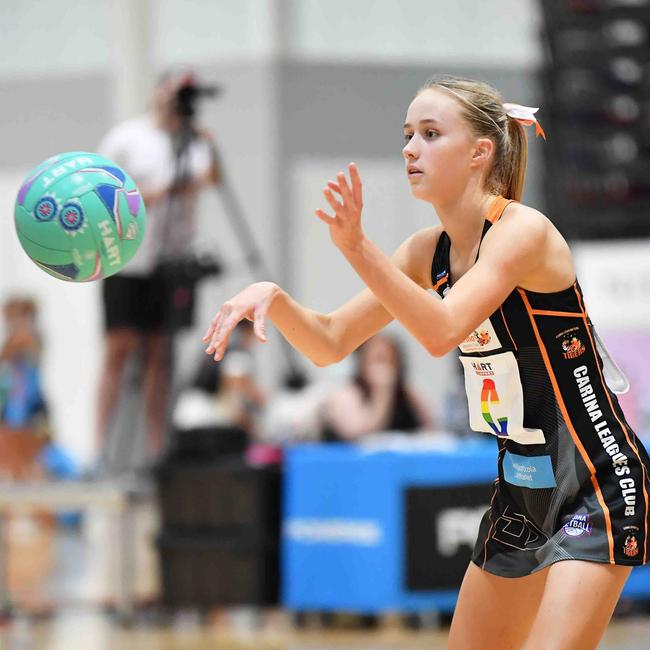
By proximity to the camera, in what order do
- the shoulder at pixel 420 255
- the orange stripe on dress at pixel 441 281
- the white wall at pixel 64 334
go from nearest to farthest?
the orange stripe on dress at pixel 441 281, the shoulder at pixel 420 255, the white wall at pixel 64 334

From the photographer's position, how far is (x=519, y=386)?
287cm

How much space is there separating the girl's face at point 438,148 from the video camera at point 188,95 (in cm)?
380

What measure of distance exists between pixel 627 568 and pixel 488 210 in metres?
0.86

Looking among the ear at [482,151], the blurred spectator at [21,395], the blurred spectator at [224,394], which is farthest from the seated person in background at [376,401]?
the ear at [482,151]

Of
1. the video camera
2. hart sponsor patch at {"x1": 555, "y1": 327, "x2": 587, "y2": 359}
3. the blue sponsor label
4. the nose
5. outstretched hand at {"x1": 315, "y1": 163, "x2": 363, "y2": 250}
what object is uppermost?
the video camera

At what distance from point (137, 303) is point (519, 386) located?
407cm

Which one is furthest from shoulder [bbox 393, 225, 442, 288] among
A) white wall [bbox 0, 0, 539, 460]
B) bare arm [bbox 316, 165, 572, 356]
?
white wall [bbox 0, 0, 539, 460]

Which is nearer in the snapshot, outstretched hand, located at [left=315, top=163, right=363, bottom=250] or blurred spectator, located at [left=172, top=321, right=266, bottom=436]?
outstretched hand, located at [left=315, top=163, right=363, bottom=250]

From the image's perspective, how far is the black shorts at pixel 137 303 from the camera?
21.4ft

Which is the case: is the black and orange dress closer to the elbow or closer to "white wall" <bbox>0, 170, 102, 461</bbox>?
the elbow

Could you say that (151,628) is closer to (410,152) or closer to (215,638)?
(215,638)

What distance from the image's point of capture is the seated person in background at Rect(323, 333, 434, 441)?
6.54 m

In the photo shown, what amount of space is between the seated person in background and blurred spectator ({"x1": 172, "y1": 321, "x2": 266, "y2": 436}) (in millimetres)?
544

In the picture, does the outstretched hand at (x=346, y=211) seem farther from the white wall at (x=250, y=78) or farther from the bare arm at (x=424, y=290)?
the white wall at (x=250, y=78)
